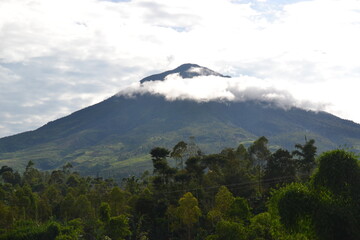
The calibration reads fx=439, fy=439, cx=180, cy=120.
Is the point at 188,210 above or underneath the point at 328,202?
underneath

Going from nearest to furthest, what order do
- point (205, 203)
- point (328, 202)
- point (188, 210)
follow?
1. point (328, 202)
2. point (188, 210)
3. point (205, 203)

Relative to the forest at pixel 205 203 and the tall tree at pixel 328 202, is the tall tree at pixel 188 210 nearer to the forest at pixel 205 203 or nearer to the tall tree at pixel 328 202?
the forest at pixel 205 203

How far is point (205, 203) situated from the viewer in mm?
88438

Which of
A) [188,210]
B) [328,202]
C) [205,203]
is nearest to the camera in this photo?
[328,202]

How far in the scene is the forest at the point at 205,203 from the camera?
32281 millimetres

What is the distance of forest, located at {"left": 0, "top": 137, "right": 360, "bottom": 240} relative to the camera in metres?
32.3

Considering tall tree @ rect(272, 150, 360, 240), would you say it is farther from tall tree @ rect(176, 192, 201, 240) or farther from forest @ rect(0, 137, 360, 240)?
tall tree @ rect(176, 192, 201, 240)

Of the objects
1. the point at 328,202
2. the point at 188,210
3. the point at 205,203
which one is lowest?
the point at 205,203

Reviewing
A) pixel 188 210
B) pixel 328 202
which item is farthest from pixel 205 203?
pixel 328 202

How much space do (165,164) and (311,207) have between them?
58.6 meters

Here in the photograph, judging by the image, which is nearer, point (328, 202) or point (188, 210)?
point (328, 202)

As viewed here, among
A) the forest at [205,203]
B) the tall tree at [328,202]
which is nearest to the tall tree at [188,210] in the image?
the forest at [205,203]

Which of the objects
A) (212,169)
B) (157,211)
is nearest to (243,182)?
(212,169)

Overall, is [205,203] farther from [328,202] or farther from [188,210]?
[328,202]
